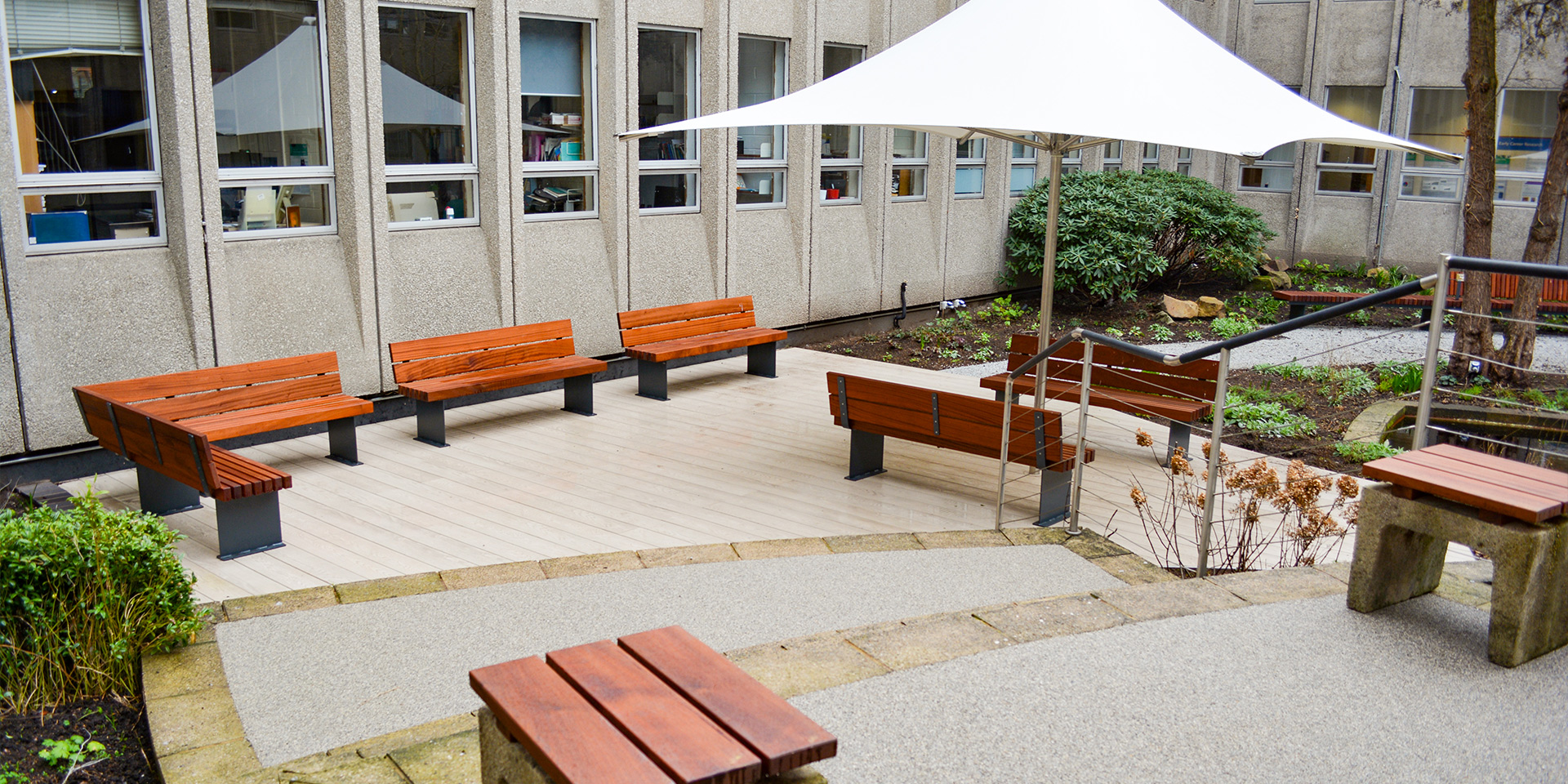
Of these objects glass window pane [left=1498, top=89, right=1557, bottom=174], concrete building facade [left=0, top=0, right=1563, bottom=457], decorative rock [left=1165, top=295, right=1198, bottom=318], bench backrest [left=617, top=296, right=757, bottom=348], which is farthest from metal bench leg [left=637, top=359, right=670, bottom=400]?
glass window pane [left=1498, top=89, right=1557, bottom=174]

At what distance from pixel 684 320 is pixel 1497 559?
790 centimetres

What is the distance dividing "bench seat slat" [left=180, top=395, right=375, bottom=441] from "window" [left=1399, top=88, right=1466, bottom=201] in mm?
16826

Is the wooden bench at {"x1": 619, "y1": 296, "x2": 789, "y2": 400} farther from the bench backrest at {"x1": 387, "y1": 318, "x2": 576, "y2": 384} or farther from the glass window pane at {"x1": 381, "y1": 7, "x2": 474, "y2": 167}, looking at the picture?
the glass window pane at {"x1": 381, "y1": 7, "x2": 474, "y2": 167}

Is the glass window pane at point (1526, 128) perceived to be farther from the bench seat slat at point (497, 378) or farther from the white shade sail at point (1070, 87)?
the bench seat slat at point (497, 378)

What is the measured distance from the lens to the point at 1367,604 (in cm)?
414

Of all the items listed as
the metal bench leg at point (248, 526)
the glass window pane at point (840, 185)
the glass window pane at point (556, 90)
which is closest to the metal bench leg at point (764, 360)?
the glass window pane at point (556, 90)

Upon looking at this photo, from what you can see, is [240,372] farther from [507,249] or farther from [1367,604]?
[1367,604]

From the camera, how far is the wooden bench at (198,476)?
19.5 feet

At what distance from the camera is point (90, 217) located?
7.73 metres

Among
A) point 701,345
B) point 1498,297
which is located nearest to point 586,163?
point 701,345

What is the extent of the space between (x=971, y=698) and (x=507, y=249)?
24.2 feet

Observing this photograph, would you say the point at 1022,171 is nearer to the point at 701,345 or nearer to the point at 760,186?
the point at 760,186

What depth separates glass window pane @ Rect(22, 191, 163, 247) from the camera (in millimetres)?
7484

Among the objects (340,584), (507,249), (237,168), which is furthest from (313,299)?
(340,584)
